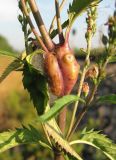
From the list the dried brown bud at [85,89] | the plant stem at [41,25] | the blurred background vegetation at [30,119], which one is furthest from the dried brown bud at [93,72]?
the blurred background vegetation at [30,119]

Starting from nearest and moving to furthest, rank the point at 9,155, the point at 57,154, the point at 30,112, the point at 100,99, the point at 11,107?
the point at 100,99, the point at 57,154, the point at 9,155, the point at 30,112, the point at 11,107

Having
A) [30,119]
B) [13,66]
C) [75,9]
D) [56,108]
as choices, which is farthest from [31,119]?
[56,108]

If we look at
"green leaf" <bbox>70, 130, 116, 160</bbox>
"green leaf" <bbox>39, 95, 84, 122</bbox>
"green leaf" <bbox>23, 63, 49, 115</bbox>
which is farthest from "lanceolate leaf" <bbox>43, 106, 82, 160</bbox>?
"green leaf" <bbox>39, 95, 84, 122</bbox>

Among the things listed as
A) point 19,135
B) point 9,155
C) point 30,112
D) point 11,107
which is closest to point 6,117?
point 11,107

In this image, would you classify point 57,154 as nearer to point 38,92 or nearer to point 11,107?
point 38,92

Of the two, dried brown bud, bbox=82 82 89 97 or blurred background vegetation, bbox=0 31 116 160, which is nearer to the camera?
dried brown bud, bbox=82 82 89 97

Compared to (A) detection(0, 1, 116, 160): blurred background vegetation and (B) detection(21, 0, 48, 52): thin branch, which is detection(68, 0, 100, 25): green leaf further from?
(A) detection(0, 1, 116, 160): blurred background vegetation
